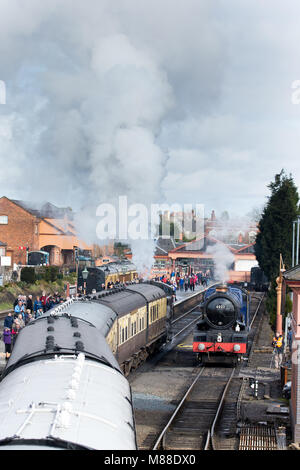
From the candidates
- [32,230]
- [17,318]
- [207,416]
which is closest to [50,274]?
[32,230]

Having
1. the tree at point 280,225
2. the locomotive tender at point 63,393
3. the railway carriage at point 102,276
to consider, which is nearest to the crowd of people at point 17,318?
the locomotive tender at point 63,393

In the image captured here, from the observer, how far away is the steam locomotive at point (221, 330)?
19.4 metres

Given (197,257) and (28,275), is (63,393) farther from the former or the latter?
(197,257)

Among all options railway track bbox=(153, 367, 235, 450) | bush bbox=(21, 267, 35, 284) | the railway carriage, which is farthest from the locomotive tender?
bush bbox=(21, 267, 35, 284)

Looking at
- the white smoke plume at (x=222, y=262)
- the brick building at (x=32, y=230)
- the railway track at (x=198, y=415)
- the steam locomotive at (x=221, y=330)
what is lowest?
the railway track at (x=198, y=415)

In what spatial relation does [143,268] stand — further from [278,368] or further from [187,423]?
[187,423]

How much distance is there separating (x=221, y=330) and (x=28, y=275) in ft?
82.6

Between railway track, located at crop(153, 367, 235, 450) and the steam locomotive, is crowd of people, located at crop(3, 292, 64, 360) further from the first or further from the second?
the steam locomotive

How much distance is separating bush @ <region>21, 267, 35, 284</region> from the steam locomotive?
2412cm

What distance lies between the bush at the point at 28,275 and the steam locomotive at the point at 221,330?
79.1 ft

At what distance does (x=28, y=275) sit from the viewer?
42188 millimetres

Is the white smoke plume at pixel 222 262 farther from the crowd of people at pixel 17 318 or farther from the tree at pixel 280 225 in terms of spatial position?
the tree at pixel 280 225

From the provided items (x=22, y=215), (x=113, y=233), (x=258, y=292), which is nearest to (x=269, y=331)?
(x=113, y=233)

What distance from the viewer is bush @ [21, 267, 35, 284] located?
4219cm
